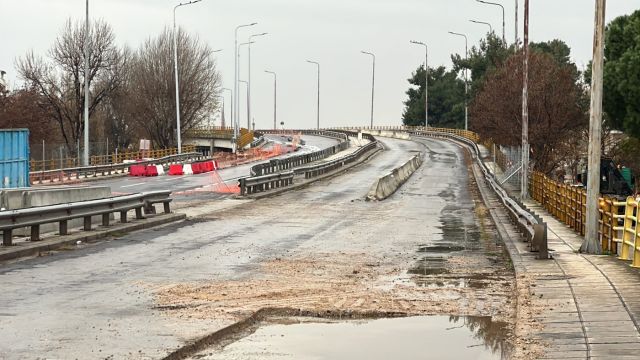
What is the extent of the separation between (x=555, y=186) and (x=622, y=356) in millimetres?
25443

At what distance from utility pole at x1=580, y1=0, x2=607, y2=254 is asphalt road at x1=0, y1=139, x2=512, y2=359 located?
3.73m

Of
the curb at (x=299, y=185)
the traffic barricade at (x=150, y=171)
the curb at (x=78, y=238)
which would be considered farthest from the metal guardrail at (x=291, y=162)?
the curb at (x=78, y=238)

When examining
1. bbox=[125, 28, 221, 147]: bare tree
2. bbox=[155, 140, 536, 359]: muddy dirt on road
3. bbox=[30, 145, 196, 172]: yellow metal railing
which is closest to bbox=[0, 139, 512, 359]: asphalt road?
bbox=[155, 140, 536, 359]: muddy dirt on road

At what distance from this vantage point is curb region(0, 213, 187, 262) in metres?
18.9

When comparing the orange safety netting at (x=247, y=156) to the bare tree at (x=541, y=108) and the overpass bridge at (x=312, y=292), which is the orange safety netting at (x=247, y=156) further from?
the overpass bridge at (x=312, y=292)

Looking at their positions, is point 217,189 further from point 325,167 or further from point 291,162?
point 291,162

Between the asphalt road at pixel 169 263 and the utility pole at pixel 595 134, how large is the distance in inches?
147

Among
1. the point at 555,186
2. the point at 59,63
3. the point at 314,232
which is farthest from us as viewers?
the point at 59,63

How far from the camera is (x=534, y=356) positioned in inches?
402

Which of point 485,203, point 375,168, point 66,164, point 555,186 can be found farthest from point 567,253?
point 66,164

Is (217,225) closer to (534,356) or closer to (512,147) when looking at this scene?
(534,356)

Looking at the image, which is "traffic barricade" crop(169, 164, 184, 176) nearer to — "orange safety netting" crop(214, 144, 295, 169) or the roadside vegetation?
"orange safety netting" crop(214, 144, 295, 169)

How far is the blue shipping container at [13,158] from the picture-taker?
123 ft

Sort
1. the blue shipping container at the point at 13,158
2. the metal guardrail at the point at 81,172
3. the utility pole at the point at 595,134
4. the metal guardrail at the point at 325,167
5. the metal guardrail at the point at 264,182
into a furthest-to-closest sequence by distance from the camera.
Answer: the metal guardrail at the point at 81,172 < the metal guardrail at the point at 325,167 < the metal guardrail at the point at 264,182 < the blue shipping container at the point at 13,158 < the utility pole at the point at 595,134
